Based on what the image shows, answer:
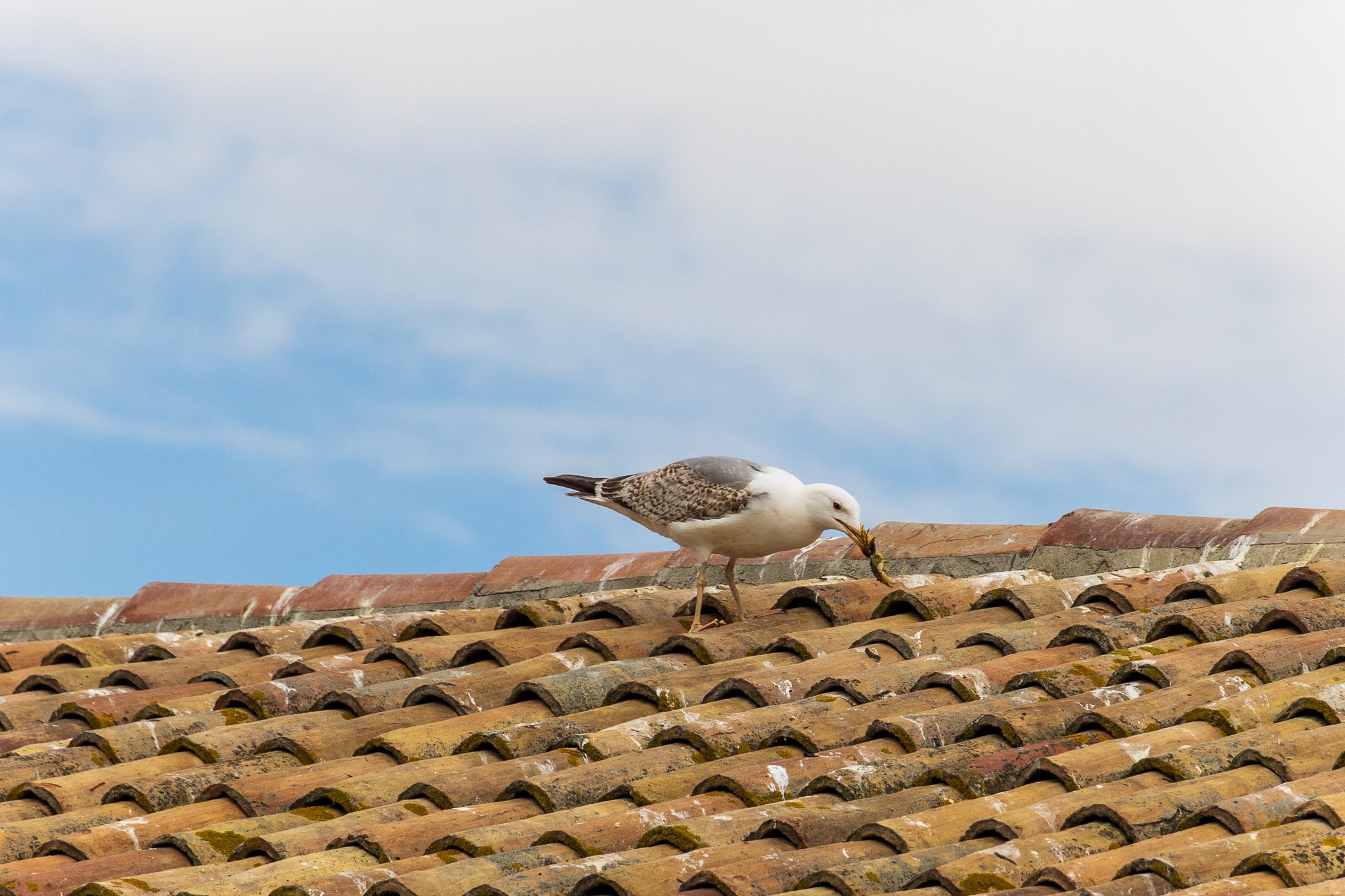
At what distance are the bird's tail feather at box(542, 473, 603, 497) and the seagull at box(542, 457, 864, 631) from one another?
468mm

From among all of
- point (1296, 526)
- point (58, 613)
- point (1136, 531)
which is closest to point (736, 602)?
point (1136, 531)

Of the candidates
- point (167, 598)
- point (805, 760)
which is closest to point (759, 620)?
point (805, 760)

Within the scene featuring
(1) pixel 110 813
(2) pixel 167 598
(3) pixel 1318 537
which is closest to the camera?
(1) pixel 110 813

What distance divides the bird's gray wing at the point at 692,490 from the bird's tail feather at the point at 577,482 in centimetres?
35

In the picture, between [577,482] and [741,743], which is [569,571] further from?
[741,743]

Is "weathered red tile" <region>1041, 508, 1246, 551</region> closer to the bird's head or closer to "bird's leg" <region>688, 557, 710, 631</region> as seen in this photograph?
the bird's head

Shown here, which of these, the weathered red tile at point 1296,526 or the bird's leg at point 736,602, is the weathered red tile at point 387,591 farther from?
the weathered red tile at point 1296,526

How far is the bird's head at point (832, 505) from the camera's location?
20.5ft

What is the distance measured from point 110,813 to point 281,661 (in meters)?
1.80

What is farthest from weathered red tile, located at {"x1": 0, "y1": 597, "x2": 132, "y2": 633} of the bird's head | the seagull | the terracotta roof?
the bird's head

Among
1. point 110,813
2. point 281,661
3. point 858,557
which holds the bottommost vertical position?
point 110,813

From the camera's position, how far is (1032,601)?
5863mm

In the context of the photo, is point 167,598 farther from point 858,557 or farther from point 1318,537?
point 1318,537

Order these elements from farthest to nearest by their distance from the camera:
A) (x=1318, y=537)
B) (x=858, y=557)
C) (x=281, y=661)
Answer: (x=858, y=557) < (x=1318, y=537) < (x=281, y=661)
